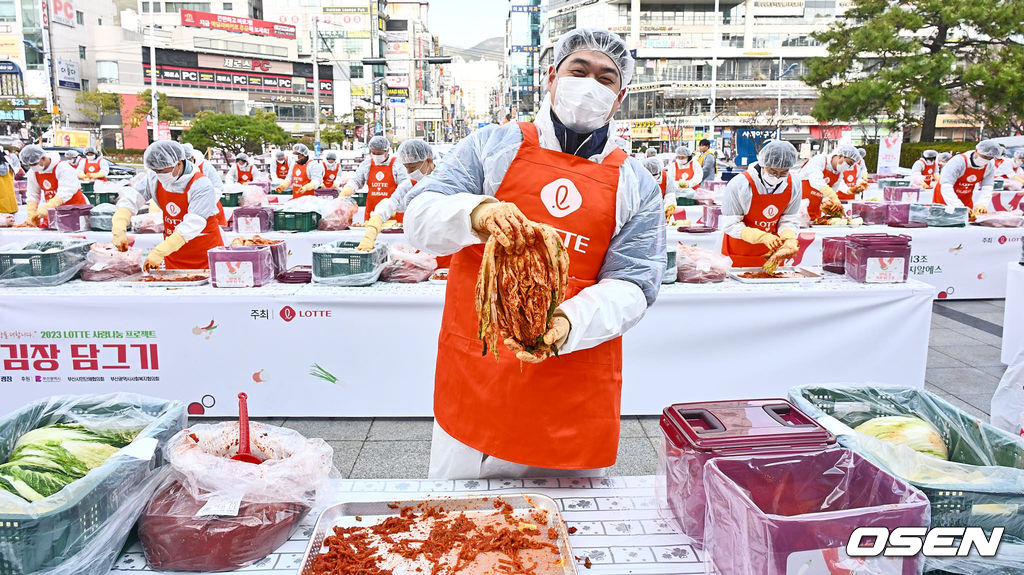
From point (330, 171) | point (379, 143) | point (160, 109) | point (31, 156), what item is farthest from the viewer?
point (160, 109)

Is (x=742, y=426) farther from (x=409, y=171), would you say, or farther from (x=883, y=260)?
(x=409, y=171)

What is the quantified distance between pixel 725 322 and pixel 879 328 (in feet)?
3.68

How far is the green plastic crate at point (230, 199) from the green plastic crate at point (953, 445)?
9.76 metres

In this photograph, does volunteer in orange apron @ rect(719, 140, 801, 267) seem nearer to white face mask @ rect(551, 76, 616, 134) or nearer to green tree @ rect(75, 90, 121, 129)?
white face mask @ rect(551, 76, 616, 134)

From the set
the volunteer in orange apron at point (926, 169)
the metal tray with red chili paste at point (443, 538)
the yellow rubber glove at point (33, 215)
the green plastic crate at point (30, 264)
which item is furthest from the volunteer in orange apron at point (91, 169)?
the volunteer in orange apron at point (926, 169)

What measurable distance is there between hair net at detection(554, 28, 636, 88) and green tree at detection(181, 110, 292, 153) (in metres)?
38.4

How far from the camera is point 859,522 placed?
1.33 metres

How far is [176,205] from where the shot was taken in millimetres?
5574

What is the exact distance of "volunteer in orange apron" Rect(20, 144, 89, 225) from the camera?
8.74m

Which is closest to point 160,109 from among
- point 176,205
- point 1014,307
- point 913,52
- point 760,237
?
point 913,52

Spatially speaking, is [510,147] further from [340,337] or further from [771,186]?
[771,186]

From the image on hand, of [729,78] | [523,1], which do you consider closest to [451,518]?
[729,78]

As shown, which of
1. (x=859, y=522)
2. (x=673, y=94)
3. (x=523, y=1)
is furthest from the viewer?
(x=523, y=1)

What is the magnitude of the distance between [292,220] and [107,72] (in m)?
63.9
